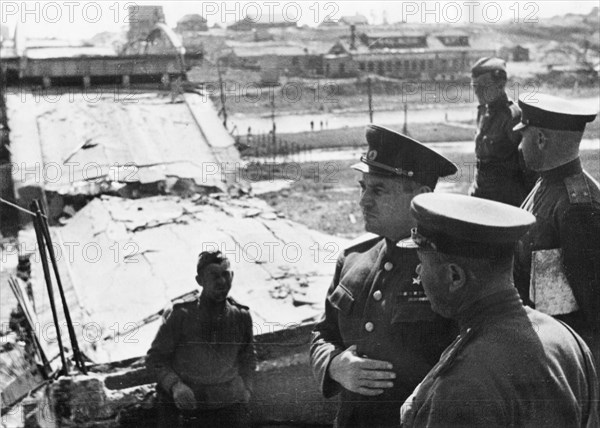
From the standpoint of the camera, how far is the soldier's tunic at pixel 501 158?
16.9ft

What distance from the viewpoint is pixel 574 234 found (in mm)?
3332

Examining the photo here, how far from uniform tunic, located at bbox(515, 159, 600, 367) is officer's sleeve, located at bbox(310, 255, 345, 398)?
3.26 ft

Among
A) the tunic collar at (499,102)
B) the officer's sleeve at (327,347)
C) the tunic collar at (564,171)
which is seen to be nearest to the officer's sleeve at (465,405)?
the officer's sleeve at (327,347)

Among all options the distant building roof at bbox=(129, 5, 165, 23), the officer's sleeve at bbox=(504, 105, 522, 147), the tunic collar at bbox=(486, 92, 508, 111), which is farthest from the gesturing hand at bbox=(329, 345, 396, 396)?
the distant building roof at bbox=(129, 5, 165, 23)

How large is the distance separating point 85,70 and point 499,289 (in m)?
12.9

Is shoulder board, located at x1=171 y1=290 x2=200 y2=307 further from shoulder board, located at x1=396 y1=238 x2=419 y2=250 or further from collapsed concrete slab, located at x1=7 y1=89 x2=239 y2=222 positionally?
collapsed concrete slab, located at x1=7 y1=89 x2=239 y2=222

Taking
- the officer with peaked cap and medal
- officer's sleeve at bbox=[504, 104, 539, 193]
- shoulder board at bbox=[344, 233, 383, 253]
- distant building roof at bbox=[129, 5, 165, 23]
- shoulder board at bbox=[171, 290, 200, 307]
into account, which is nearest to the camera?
the officer with peaked cap and medal

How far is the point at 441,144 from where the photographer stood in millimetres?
17797

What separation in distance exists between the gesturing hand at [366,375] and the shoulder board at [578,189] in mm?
1278

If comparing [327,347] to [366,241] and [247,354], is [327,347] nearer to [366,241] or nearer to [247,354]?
[366,241]

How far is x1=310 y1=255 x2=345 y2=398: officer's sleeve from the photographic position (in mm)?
2857

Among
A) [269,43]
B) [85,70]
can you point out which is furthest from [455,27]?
[85,70]

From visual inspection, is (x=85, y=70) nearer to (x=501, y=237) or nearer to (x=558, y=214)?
(x=558, y=214)

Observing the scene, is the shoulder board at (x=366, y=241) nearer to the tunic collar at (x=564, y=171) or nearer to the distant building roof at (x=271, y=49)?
the tunic collar at (x=564, y=171)
